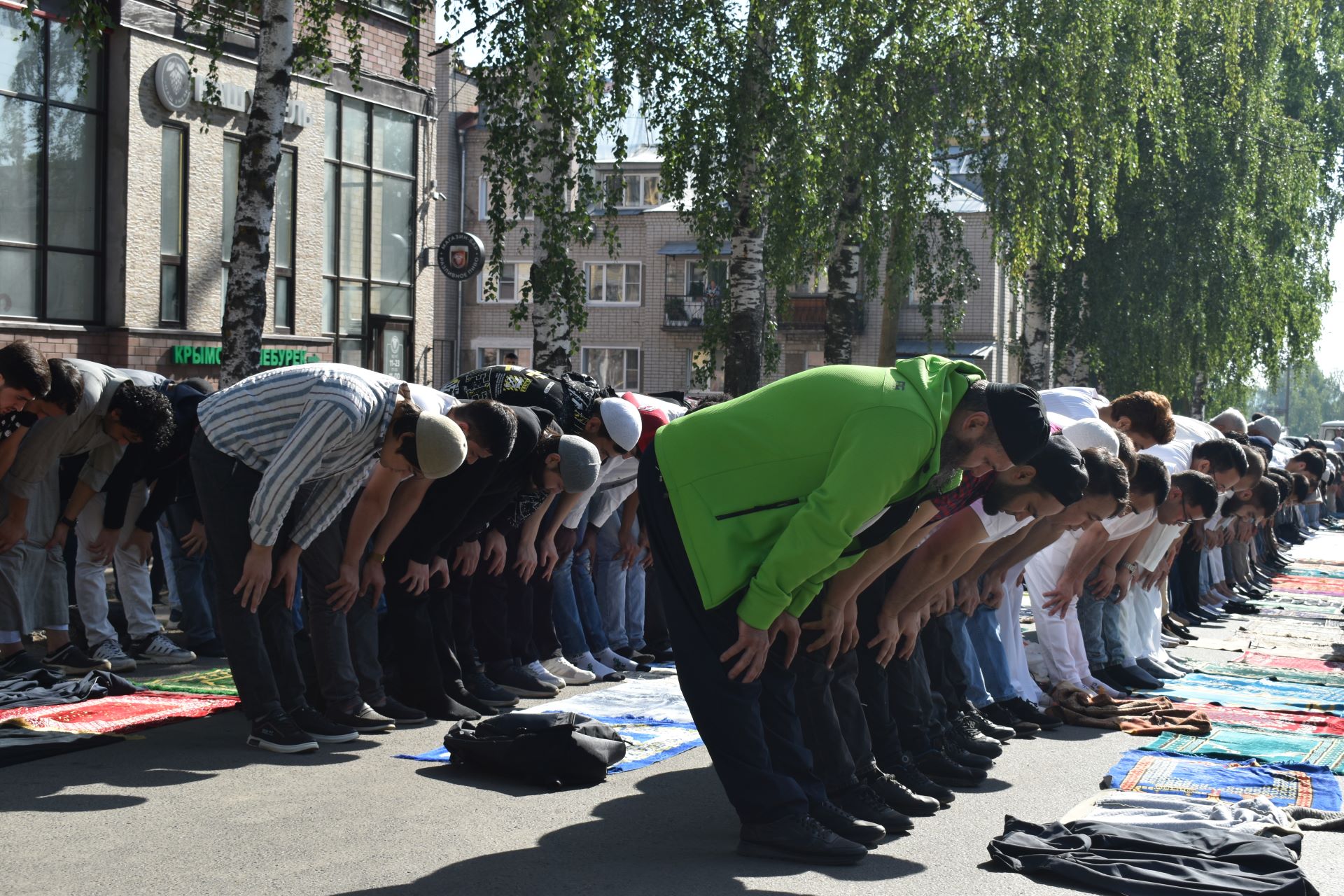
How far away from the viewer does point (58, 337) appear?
18266 mm

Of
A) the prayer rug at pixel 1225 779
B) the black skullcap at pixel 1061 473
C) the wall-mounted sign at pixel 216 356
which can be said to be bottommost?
the prayer rug at pixel 1225 779

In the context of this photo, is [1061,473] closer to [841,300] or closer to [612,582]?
[612,582]

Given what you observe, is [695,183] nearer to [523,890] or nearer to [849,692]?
[849,692]

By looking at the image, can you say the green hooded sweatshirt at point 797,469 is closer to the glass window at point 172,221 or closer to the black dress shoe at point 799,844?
the black dress shoe at point 799,844

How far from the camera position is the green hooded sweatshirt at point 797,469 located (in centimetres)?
496

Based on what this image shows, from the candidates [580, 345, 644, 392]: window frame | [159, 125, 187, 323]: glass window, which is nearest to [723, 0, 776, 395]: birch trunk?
[159, 125, 187, 323]: glass window

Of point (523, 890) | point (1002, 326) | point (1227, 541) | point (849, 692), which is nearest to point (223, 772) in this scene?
point (523, 890)

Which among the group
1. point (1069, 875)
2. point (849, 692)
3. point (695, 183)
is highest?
point (695, 183)

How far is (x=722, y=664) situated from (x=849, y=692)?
91cm

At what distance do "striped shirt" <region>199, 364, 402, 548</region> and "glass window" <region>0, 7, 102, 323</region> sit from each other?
12.9 m

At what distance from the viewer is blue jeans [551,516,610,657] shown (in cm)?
913

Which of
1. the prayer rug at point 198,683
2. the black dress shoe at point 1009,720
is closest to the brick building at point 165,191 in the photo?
the prayer rug at point 198,683

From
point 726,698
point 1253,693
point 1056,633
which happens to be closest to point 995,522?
point 1056,633

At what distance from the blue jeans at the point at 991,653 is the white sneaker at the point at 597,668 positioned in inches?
87.5
